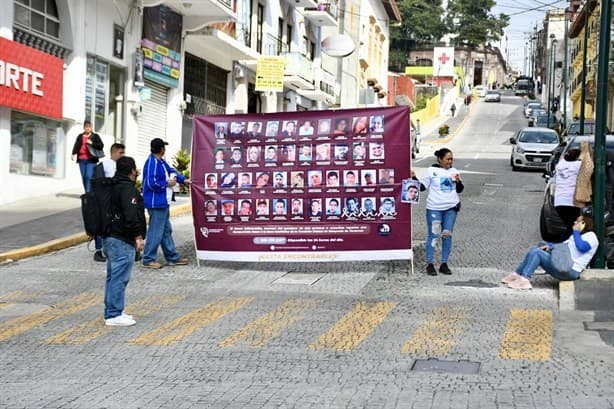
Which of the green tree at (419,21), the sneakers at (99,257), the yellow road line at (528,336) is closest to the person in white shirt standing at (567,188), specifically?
the yellow road line at (528,336)

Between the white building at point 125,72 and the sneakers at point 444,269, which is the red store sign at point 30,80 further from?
the sneakers at point 444,269

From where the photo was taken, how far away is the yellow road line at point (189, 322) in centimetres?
851

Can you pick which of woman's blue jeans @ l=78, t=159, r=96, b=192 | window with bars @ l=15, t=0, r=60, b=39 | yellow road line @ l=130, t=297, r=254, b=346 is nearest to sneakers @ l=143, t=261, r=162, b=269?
yellow road line @ l=130, t=297, r=254, b=346

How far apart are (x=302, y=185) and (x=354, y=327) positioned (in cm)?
390

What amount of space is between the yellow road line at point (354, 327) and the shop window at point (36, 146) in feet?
38.5

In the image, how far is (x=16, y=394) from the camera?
6.62 metres

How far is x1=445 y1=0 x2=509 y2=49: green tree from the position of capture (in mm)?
120438

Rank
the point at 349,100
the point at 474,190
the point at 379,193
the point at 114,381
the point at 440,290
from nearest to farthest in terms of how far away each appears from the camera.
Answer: the point at 114,381 < the point at 440,290 < the point at 379,193 < the point at 474,190 < the point at 349,100

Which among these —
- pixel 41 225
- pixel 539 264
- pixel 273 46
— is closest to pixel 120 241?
pixel 539 264

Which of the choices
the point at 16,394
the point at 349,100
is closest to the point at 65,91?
the point at 16,394

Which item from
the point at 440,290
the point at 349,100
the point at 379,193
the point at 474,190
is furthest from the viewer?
the point at 349,100

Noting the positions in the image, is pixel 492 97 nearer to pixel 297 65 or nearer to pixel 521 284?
pixel 297 65

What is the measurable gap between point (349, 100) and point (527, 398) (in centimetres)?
5041

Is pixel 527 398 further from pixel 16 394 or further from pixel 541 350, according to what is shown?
pixel 16 394
